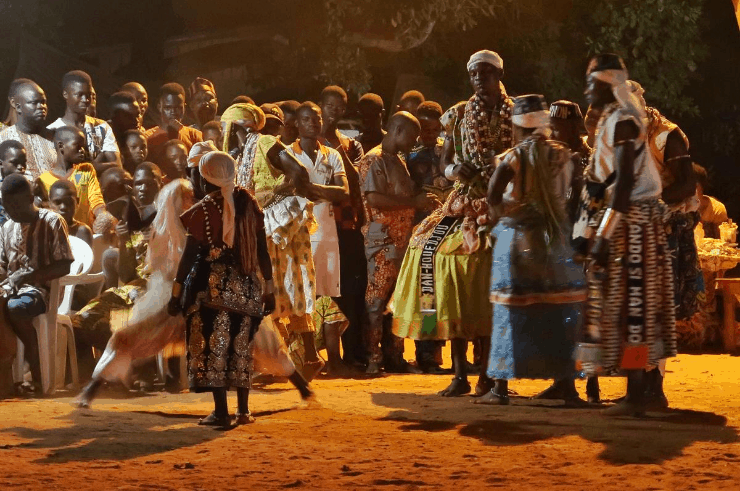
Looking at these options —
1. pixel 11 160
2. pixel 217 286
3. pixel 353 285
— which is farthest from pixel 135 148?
pixel 217 286

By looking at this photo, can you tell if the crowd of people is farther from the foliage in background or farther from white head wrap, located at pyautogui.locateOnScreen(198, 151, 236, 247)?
the foliage in background

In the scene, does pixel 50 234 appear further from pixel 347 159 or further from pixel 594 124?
pixel 594 124

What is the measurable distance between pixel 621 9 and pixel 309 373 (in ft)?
37.5

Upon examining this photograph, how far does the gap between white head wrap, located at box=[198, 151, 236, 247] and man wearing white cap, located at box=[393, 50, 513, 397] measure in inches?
72.0

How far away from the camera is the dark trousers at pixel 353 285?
475 inches

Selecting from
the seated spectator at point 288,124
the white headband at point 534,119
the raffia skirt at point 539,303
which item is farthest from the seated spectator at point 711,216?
the raffia skirt at point 539,303

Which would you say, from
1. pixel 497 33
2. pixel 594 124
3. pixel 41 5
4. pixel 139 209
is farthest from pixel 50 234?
pixel 497 33

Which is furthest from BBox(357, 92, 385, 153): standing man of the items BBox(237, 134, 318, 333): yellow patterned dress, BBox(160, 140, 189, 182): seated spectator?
BBox(237, 134, 318, 333): yellow patterned dress

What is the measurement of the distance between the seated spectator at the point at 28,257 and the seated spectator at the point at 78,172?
153 cm

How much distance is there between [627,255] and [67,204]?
5.02 m

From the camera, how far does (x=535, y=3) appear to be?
69.7 feet

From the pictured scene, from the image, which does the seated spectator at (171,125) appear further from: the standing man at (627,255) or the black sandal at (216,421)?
the standing man at (627,255)

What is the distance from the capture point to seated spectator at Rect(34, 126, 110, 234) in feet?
38.9

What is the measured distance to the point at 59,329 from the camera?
10430 mm
